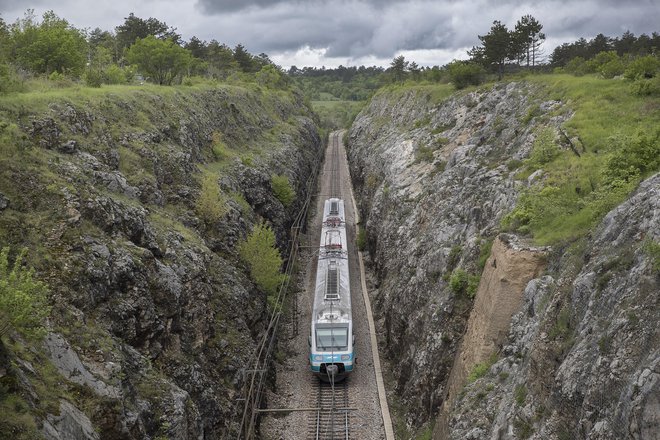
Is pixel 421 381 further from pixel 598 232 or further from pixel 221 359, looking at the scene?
pixel 598 232

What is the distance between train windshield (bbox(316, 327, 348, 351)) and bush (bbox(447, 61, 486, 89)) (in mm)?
34800

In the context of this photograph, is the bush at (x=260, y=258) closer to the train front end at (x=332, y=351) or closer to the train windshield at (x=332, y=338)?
the train front end at (x=332, y=351)

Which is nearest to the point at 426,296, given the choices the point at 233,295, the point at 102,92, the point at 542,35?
the point at 233,295

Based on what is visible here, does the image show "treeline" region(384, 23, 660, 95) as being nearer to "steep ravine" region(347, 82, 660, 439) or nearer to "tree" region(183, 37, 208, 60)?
"steep ravine" region(347, 82, 660, 439)

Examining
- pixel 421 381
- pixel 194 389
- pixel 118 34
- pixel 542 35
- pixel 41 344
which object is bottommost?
pixel 421 381

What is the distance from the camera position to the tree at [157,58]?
164 ft

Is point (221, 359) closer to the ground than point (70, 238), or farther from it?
closer to the ground

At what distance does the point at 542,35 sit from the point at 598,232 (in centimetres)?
4198

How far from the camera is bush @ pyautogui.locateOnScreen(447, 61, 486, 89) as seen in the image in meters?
52.3

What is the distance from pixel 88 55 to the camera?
51062 mm

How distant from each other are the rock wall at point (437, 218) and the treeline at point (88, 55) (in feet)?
79.1

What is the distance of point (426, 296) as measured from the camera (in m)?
27.1

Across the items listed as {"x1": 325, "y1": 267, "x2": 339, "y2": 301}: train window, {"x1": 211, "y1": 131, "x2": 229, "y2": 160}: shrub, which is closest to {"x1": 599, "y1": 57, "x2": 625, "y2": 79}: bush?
{"x1": 325, "y1": 267, "x2": 339, "y2": 301}: train window

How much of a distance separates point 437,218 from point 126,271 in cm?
1926
